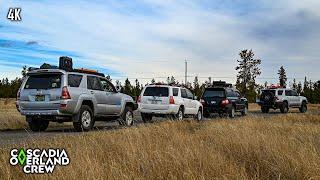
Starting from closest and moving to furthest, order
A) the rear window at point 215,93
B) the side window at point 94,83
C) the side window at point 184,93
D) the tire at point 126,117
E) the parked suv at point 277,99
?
the side window at point 94,83 → the tire at point 126,117 → the side window at point 184,93 → the rear window at point 215,93 → the parked suv at point 277,99

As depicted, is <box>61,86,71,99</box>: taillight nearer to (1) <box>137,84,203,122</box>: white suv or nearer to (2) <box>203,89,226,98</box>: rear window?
(1) <box>137,84,203,122</box>: white suv

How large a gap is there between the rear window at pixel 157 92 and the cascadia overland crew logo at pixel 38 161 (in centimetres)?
1366

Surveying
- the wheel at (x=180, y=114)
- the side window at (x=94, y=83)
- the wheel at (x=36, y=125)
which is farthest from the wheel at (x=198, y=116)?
the wheel at (x=36, y=125)

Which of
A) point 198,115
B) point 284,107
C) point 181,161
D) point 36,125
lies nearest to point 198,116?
point 198,115

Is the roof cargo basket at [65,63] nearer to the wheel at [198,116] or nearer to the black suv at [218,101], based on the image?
the wheel at [198,116]

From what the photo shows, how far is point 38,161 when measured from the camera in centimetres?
641

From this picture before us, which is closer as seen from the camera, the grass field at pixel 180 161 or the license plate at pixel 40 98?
the grass field at pixel 180 161

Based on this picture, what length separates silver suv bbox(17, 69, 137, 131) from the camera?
533 inches

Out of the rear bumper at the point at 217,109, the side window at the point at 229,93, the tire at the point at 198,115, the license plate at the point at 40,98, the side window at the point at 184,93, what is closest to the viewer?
the license plate at the point at 40,98

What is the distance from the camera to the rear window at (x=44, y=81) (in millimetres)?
13719

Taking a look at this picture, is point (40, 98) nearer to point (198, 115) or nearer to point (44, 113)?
point (44, 113)

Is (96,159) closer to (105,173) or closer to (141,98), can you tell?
(105,173)

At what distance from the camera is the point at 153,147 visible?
326 inches

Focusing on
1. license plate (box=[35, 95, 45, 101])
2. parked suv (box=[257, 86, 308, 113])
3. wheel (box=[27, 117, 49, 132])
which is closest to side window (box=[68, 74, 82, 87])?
license plate (box=[35, 95, 45, 101])
